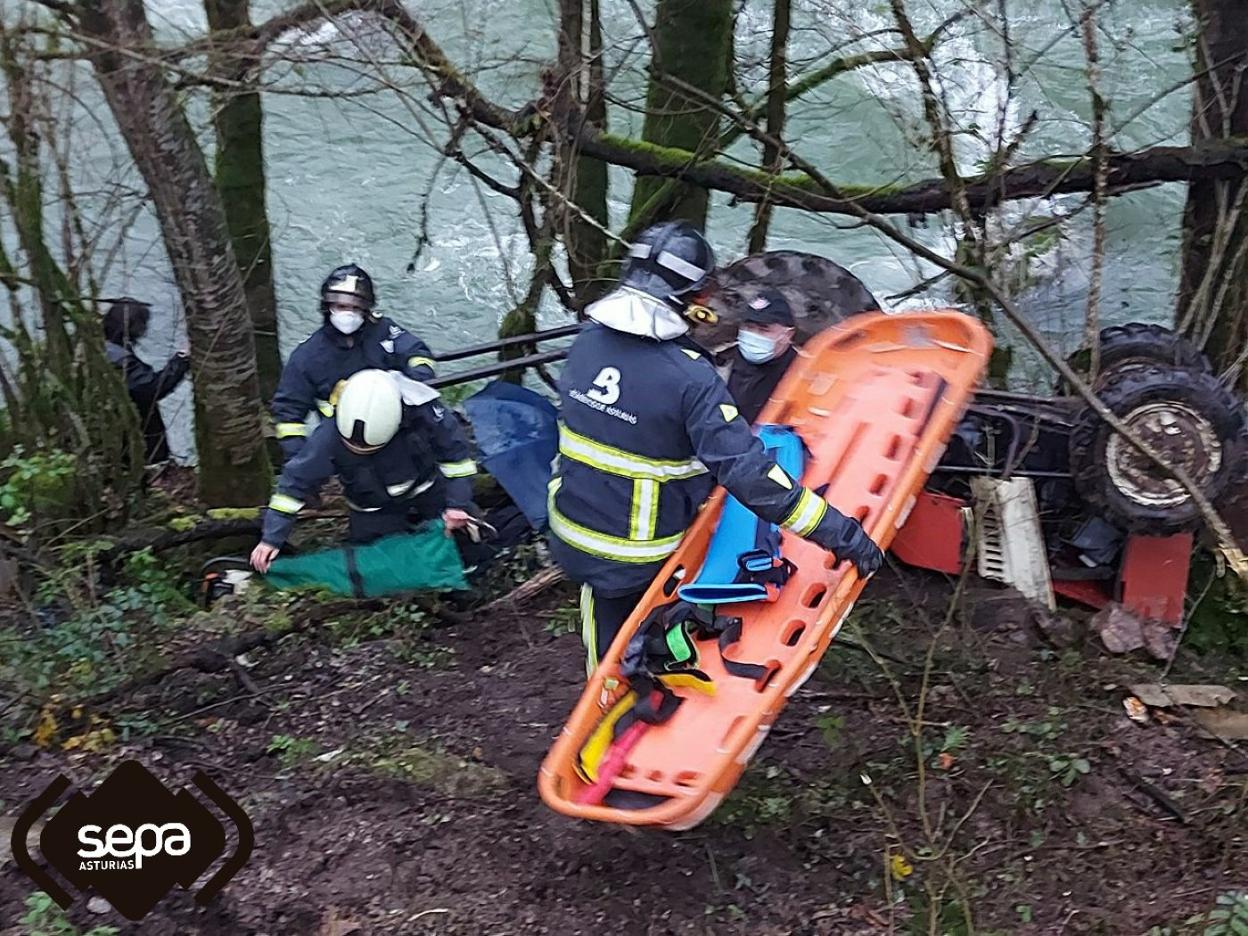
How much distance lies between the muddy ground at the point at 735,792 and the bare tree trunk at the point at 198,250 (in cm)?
106

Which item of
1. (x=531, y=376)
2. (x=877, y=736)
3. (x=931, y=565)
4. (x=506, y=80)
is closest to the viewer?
(x=877, y=736)

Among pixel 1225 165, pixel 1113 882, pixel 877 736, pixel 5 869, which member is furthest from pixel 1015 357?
pixel 5 869

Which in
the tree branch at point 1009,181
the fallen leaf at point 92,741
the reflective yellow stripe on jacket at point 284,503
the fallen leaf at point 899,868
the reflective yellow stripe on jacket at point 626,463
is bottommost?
the fallen leaf at point 92,741

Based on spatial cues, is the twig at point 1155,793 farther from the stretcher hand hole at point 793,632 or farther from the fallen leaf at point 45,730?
the fallen leaf at point 45,730

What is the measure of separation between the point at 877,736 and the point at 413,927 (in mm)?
1807

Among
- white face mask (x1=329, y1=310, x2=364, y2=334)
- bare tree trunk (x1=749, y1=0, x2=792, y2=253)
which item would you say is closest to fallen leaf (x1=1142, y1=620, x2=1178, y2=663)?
bare tree trunk (x1=749, y1=0, x2=792, y2=253)

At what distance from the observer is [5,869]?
12.2 feet

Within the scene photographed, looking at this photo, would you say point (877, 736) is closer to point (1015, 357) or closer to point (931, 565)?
point (931, 565)

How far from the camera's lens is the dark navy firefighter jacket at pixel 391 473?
488 cm

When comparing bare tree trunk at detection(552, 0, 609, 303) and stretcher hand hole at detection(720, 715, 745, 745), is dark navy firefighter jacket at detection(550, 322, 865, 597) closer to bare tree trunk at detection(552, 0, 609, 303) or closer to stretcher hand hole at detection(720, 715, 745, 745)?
stretcher hand hole at detection(720, 715, 745, 745)

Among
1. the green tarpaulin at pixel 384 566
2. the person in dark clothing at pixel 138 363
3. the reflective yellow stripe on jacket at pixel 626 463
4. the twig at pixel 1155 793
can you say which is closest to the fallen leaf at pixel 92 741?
the green tarpaulin at pixel 384 566

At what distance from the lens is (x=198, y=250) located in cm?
548

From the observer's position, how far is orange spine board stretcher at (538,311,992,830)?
365 cm

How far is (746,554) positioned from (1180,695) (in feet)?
6.08
